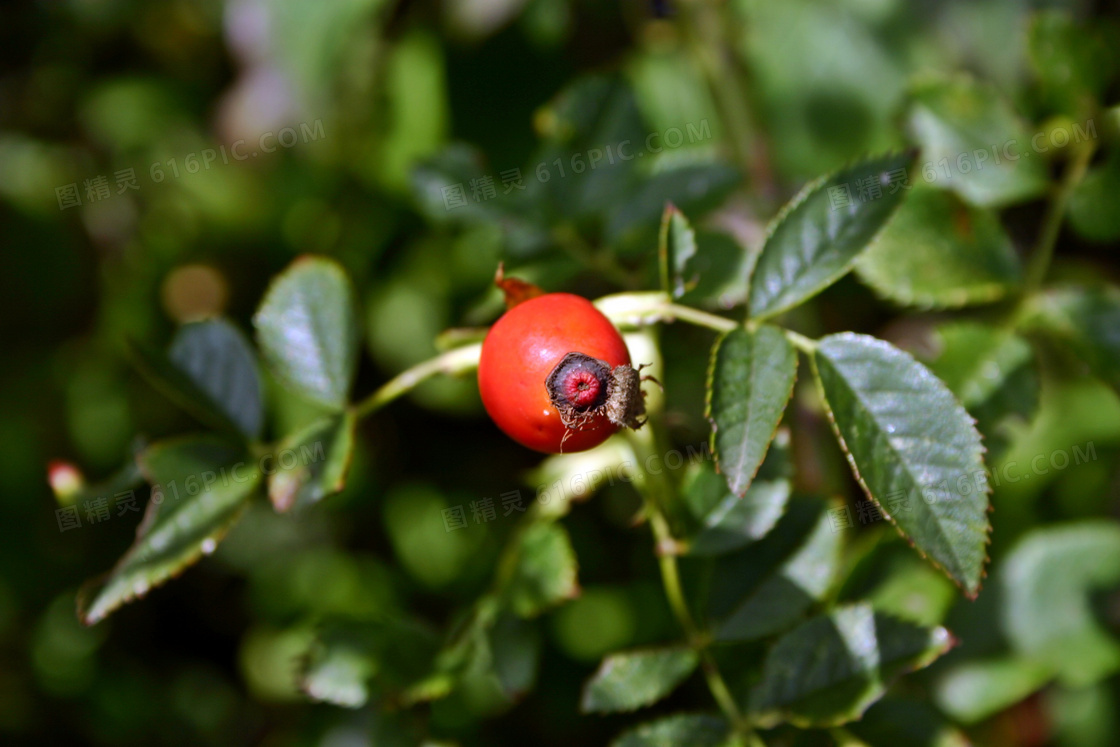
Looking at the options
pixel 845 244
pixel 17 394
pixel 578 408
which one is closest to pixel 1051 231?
pixel 845 244

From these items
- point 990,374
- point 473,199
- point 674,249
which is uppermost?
point 473,199

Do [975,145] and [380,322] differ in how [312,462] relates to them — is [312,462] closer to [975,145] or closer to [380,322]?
[380,322]

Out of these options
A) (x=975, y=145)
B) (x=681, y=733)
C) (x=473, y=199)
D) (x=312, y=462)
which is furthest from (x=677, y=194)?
(x=681, y=733)

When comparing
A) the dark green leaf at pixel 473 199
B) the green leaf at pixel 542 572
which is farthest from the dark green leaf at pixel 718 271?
the green leaf at pixel 542 572

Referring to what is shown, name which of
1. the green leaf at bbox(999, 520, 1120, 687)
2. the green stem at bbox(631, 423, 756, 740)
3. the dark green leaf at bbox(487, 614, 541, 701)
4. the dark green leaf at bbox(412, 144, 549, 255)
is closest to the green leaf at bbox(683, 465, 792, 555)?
the green stem at bbox(631, 423, 756, 740)

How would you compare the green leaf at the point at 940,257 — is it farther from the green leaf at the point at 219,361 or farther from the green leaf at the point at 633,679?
the green leaf at the point at 219,361
